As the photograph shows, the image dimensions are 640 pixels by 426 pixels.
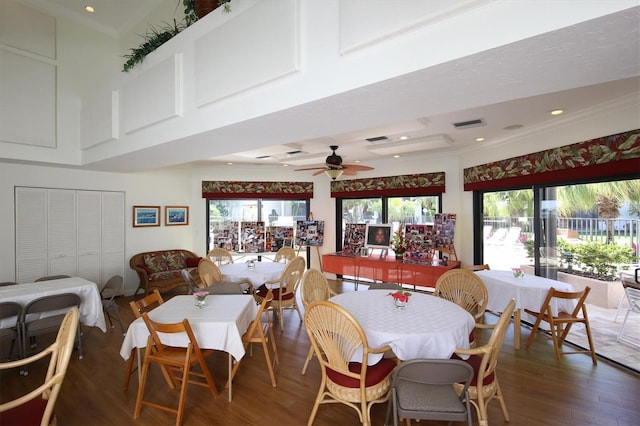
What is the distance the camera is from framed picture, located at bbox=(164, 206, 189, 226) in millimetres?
6797

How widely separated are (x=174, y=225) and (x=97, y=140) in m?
2.90

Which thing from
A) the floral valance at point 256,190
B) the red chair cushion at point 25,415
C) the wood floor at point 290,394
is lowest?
the wood floor at point 290,394

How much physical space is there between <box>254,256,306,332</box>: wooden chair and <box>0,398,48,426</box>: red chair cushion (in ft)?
8.75

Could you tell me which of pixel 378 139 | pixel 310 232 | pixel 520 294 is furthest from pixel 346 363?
pixel 310 232

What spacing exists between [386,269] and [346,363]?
3.89m

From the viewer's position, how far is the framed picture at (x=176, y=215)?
22.3ft

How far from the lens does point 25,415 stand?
1839 mm

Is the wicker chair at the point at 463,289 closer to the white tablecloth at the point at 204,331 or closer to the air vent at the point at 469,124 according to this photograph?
the air vent at the point at 469,124

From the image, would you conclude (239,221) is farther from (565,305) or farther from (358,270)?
(565,305)

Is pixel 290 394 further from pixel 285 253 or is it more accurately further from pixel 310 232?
pixel 310 232

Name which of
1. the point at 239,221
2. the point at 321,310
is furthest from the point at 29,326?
the point at 239,221

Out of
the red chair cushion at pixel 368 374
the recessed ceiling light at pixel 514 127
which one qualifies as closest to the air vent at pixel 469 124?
the recessed ceiling light at pixel 514 127

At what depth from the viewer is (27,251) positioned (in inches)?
191

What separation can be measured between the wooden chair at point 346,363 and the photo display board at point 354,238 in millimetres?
4363
